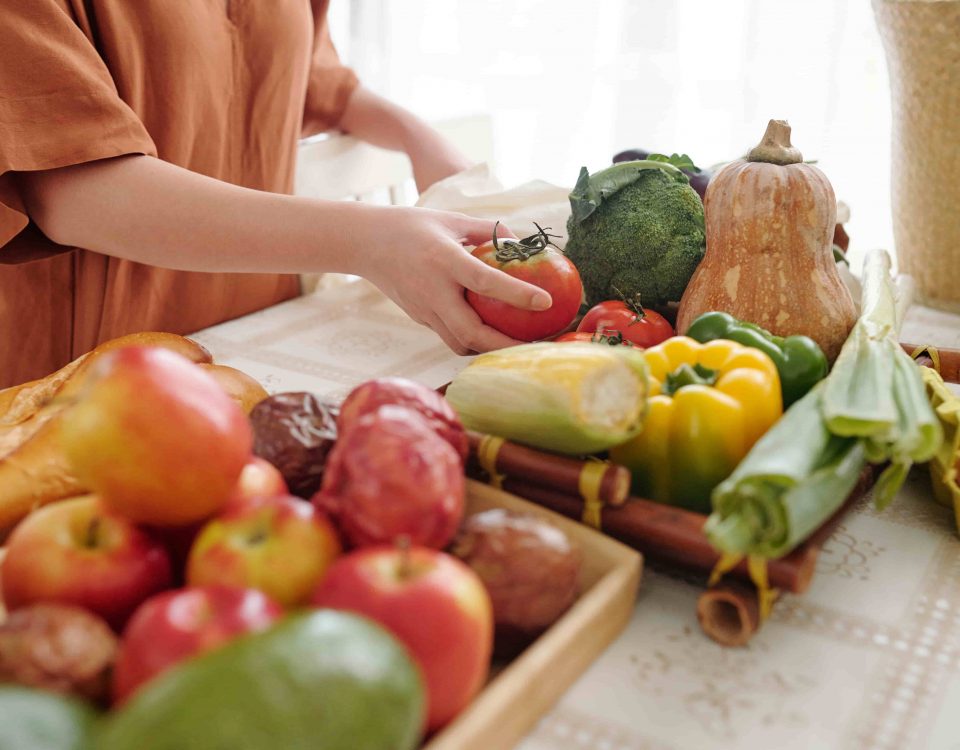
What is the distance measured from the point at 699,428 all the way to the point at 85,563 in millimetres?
406

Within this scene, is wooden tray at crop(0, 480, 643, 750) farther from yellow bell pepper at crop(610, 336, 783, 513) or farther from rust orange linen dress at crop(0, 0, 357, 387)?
rust orange linen dress at crop(0, 0, 357, 387)

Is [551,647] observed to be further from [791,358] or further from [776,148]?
[776,148]

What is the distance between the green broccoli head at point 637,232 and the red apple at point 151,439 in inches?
24.5

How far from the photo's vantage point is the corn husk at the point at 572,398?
61cm

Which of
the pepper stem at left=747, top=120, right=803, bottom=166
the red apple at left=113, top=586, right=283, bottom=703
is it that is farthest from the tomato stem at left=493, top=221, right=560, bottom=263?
the red apple at left=113, top=586, right=283, bottom=703

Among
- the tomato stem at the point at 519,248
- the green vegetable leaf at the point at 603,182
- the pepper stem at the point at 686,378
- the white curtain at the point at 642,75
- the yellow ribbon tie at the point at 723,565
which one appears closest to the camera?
the yellow ribbon tie at the point at 723,565

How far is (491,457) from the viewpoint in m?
0.65

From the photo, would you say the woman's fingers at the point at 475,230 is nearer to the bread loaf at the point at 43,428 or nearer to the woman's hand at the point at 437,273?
the woman's hand at the point at 437,273

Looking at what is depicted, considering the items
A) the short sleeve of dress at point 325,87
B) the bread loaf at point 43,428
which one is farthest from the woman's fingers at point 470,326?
the short sleeve of dress at point 325,87

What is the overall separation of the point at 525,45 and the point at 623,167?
1479 mm

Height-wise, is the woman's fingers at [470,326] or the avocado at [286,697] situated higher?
the avocado at [286,697]

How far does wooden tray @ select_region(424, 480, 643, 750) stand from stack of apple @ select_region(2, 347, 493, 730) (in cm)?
2

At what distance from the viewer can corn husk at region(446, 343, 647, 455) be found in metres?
0.61

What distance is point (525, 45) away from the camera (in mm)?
2406
